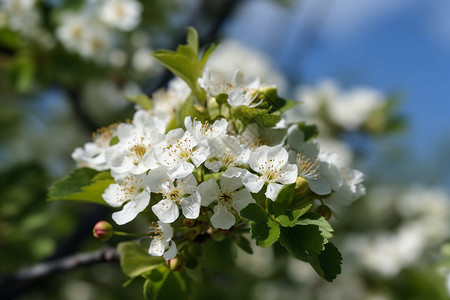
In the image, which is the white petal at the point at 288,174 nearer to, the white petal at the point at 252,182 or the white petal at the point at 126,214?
the white petal at the point at 252,182

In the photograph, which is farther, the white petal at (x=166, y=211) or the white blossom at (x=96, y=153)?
the white blossom at (x=96, y=153)

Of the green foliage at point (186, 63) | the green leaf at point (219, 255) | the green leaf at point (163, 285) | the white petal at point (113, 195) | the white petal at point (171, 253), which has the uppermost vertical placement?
the green foliage at point (186, 63)

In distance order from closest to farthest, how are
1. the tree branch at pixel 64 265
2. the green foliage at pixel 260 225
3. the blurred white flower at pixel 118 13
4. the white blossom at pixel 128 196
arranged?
the green foliage at pixel 260 225 → the white blossom at pixel 128 196 → the tree branch at pixel 64 265 → the blurred white flower at pixel 118 13

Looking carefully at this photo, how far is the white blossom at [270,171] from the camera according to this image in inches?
38.4

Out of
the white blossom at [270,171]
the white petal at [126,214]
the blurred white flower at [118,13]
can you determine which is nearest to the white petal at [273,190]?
the white blossom at [270,171]

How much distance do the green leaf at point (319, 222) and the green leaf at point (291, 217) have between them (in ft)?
0.06

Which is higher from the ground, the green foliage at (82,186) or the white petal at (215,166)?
the white petal at (215,166)

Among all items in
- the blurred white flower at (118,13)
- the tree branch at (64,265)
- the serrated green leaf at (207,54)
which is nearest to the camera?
the serrated green leaf at (207,54)

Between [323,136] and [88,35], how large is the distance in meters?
2.01

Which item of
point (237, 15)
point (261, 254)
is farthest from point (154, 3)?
point (261, 254)

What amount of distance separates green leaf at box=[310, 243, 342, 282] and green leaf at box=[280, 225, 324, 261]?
0.03 metres

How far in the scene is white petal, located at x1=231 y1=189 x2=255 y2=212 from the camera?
99cm

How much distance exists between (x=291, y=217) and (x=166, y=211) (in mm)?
287

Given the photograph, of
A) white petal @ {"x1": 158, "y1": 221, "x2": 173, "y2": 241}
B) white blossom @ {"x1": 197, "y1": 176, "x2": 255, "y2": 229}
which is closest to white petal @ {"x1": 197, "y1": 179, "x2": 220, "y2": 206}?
white blossom @ {"x1": 197, "y1": 176, "x2": 255, "y2": 229}
